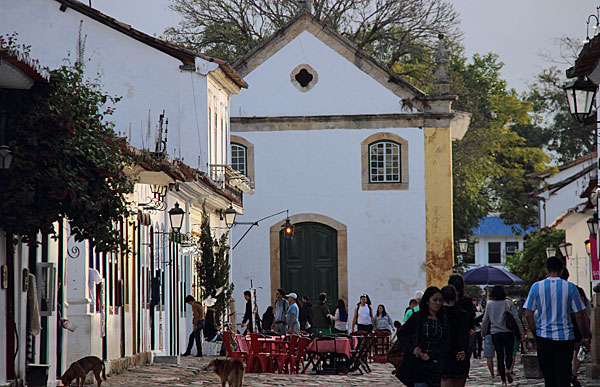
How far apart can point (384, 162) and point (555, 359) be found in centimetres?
2345

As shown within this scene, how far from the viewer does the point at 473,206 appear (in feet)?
150

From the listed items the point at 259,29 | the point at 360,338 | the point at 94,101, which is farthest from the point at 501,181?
the point at 94,101

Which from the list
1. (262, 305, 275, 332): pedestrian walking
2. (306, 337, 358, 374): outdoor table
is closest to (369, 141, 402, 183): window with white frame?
(262, 305, 275, 332): pedestrian walking

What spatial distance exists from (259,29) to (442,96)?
421 inches

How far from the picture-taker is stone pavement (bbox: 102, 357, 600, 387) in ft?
54.4

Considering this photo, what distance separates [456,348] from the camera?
10719mm

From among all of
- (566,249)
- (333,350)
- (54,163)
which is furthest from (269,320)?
(54,163)

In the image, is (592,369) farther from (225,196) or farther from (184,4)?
(184,4)

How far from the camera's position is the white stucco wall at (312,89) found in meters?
35.0

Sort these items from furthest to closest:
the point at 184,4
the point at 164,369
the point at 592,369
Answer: the point at 184,4, the point at 164,369, the point at 592,369

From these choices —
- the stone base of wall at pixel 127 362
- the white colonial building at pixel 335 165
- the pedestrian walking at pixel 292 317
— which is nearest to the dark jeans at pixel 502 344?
the stone base of wall at pixel 127 362

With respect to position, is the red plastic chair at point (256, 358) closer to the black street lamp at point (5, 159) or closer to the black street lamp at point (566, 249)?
the black street lamp at point (5, 159)

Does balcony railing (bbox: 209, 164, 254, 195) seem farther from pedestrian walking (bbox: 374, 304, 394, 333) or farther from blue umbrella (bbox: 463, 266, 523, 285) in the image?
blue umbrella (bbox: 463, 266, 523, 285)

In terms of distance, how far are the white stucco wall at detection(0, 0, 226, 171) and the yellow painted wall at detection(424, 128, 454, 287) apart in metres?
11.1
